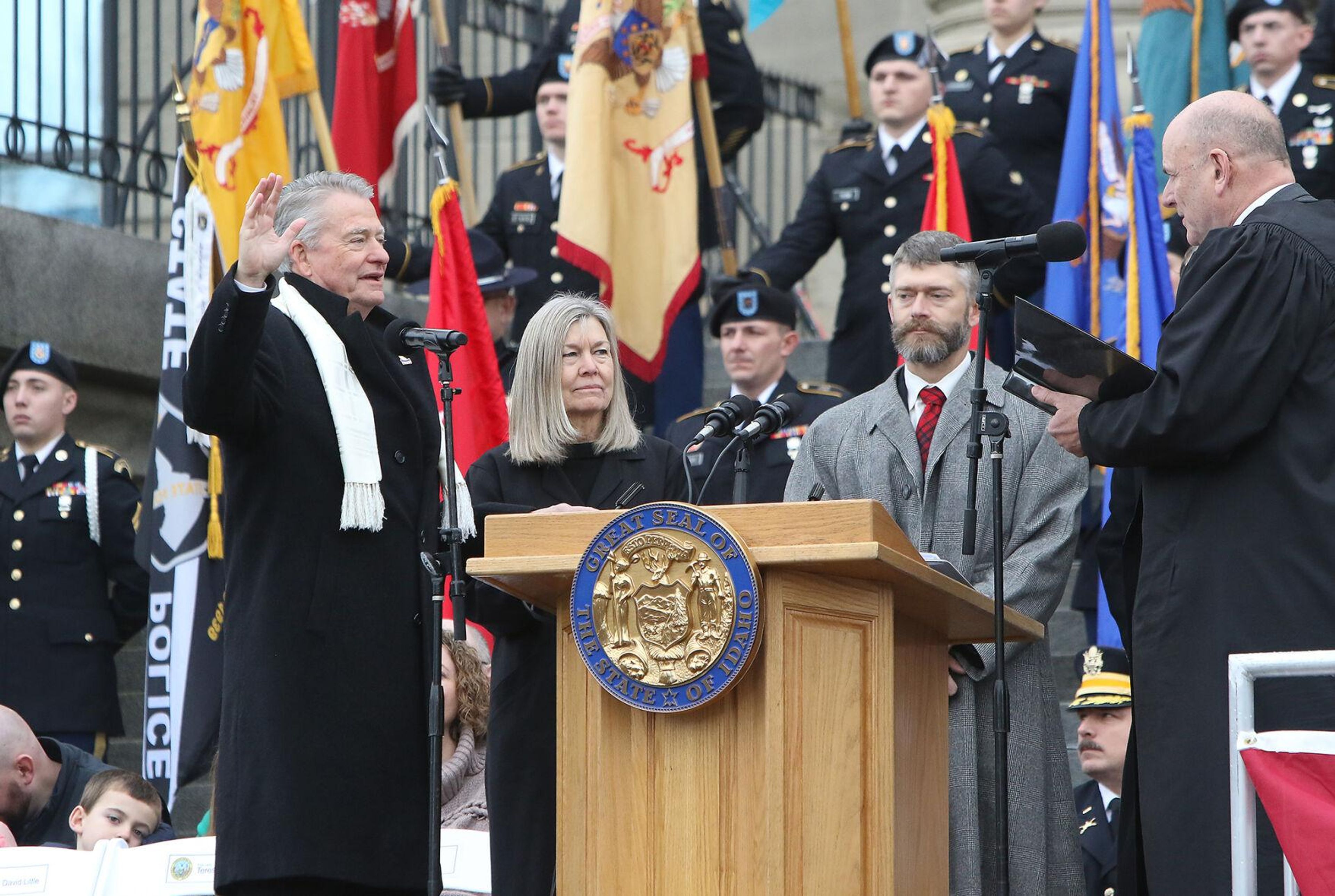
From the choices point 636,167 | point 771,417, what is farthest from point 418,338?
point 636,167

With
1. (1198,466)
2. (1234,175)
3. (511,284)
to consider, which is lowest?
(1198,466)

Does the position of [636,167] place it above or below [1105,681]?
above

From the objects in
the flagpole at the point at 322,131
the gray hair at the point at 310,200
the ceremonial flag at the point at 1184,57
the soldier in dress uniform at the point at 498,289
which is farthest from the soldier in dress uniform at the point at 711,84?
the gray hair at the point at 310,200

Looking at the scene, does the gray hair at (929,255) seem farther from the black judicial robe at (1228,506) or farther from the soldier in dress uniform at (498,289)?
the soldier in dress uniform at (498,289)

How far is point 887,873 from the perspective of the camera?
387 cm

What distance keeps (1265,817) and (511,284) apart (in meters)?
5.25

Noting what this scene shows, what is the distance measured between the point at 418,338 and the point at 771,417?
827 mm

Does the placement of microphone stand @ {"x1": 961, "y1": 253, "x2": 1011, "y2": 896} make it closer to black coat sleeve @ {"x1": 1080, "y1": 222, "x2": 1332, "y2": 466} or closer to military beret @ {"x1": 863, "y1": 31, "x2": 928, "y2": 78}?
black coat sleeve @ {"x1": 1080, "y1": 222, "x2": 1332, "y2": 466}

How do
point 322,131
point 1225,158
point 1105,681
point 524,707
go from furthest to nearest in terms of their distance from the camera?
point 322,131 < point 1105,681 < point 524,707 < point 1225,158

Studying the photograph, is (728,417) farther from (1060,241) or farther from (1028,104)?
(1028,104)

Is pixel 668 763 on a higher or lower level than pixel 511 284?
lower

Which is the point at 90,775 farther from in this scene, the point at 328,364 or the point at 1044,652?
the point at 1044,652

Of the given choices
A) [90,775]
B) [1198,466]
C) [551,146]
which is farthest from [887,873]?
[551,146]

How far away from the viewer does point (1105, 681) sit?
633 centimetres
